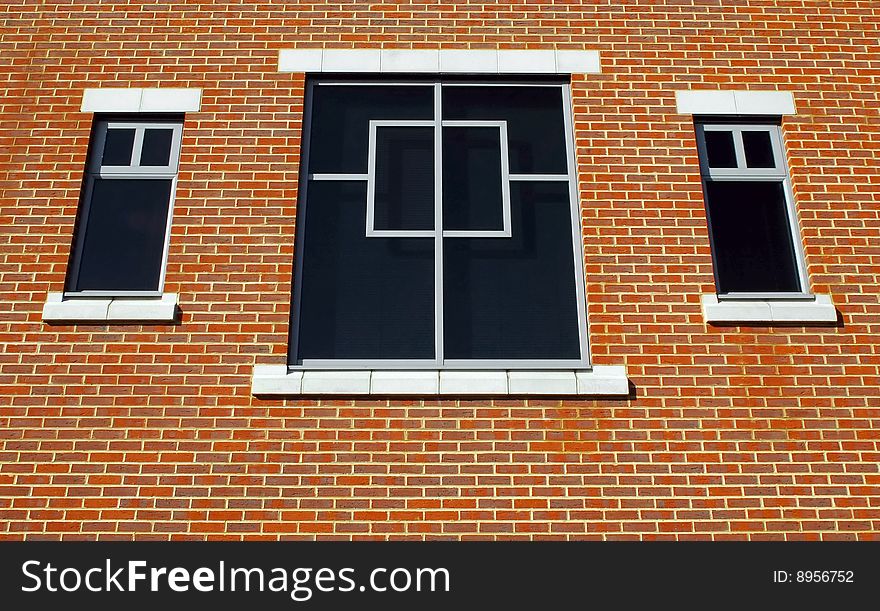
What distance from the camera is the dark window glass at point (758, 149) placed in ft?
24.3

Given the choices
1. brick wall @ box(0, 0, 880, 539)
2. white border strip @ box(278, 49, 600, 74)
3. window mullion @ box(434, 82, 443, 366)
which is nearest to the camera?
brick wall @ box(0, 0, 880, 539)

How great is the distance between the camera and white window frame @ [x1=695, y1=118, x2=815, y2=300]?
6918 millimetres

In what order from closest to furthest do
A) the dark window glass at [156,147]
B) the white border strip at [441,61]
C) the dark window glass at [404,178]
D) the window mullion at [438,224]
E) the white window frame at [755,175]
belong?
the window mullion at [438,224] < the white window frame at [755,175] < the dark window glass at [404,178] < the dark window glass at [156,147] < the white border strip at [441,61]

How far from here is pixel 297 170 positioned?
7.16 metres

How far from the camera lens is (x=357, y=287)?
6.91 m

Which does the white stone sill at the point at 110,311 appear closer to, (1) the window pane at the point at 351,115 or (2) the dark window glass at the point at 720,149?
(1) the window pane at the point at 351,115

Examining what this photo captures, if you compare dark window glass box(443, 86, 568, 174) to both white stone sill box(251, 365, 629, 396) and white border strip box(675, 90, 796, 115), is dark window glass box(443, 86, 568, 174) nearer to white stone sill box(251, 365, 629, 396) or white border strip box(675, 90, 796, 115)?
white border strip box(675, 90, 796, 115)

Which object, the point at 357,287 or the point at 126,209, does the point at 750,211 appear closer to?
A: the point at 357,287

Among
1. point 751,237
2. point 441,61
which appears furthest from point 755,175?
point 441,61

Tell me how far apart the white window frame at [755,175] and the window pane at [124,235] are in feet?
14.9

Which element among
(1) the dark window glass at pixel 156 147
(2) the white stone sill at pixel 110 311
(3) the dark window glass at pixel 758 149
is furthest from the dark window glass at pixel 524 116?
(2) the white stone sill at pixel 110 311

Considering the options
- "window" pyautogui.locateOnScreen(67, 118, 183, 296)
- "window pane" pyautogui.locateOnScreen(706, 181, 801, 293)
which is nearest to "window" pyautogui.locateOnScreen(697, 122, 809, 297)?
"window pane" pyautogui.locateOnScreen(706, 181, 801, 293)

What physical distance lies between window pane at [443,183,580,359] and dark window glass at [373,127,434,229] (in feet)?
1.28

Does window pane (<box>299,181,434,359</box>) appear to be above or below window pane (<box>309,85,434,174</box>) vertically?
below
